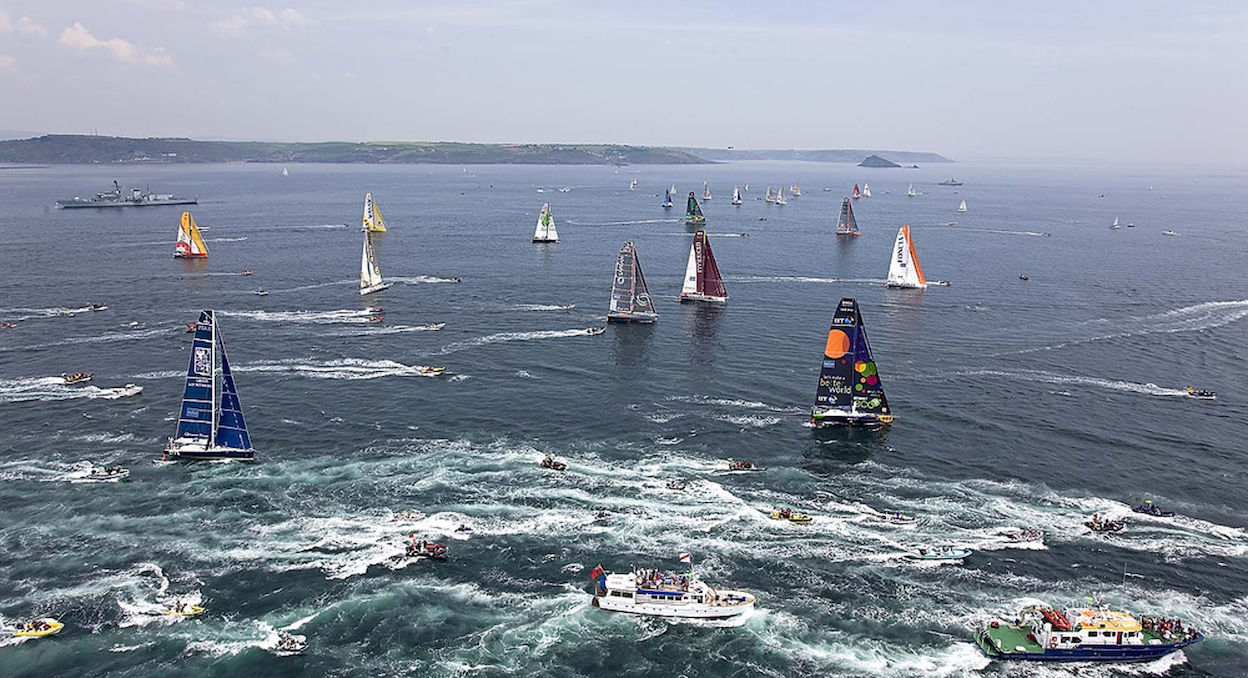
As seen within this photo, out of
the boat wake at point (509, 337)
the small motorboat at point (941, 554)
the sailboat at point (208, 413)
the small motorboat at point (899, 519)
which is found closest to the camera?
the small motorboat at point (941, 554)

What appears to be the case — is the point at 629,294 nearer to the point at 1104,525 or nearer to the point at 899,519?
the point at 899,519

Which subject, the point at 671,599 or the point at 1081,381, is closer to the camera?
the point at 671,599

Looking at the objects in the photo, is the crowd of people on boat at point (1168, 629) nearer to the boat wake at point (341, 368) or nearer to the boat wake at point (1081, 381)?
the boat wake at point (1081, 381)

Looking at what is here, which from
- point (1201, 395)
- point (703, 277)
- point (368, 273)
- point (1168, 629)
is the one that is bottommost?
point (1168, 629)

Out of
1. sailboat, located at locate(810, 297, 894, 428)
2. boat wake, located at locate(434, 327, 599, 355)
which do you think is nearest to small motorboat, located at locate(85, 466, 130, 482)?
boat wake, located at locate(434, 327, 599, 355)

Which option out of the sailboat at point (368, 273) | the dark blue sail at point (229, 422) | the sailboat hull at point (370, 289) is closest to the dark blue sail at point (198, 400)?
the dark blue sail at point (229, 422)

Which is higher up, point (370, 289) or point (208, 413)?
point (370, 289)

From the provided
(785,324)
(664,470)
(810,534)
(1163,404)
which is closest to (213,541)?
(664,470)

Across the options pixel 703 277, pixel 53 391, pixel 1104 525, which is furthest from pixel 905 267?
pixel 53 391
